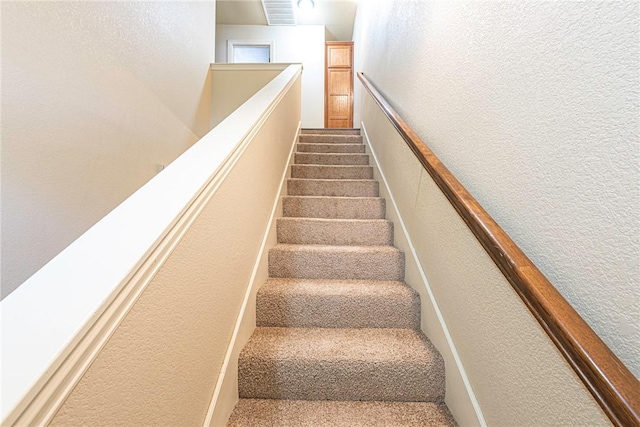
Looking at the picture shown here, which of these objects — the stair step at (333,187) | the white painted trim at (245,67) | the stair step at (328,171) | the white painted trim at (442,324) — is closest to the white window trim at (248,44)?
the white painted trim at (245,67)

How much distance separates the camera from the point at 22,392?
38cm

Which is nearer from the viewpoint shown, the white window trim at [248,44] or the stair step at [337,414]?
the stair step at [337,414]

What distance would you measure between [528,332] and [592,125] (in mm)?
459

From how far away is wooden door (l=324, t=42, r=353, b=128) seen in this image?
18.9 ft

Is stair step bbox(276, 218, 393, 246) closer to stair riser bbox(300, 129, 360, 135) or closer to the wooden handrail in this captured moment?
the wooden handrail

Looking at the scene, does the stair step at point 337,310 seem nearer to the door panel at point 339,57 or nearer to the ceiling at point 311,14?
the ceiling at point 311,14

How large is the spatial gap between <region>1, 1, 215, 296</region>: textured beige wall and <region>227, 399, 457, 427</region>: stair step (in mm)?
1047

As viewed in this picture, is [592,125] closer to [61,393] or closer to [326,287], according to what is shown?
[61,393]

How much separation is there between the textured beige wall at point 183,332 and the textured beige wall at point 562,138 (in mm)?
802

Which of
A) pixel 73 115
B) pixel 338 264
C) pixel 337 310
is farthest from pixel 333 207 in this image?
pixel 73 115

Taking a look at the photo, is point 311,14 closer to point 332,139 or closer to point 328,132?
point 328,132

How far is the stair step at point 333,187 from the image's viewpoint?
247 cm

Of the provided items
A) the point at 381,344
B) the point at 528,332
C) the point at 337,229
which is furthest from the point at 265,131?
the point at 528,332

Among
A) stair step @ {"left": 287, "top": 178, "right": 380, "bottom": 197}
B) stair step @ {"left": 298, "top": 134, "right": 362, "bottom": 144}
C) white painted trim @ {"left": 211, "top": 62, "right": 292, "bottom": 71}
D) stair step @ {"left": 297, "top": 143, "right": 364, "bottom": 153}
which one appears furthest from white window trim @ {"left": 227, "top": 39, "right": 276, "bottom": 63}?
stair step @ {"left": 287, "top": 178, "right": 380, "bottom": 197}
